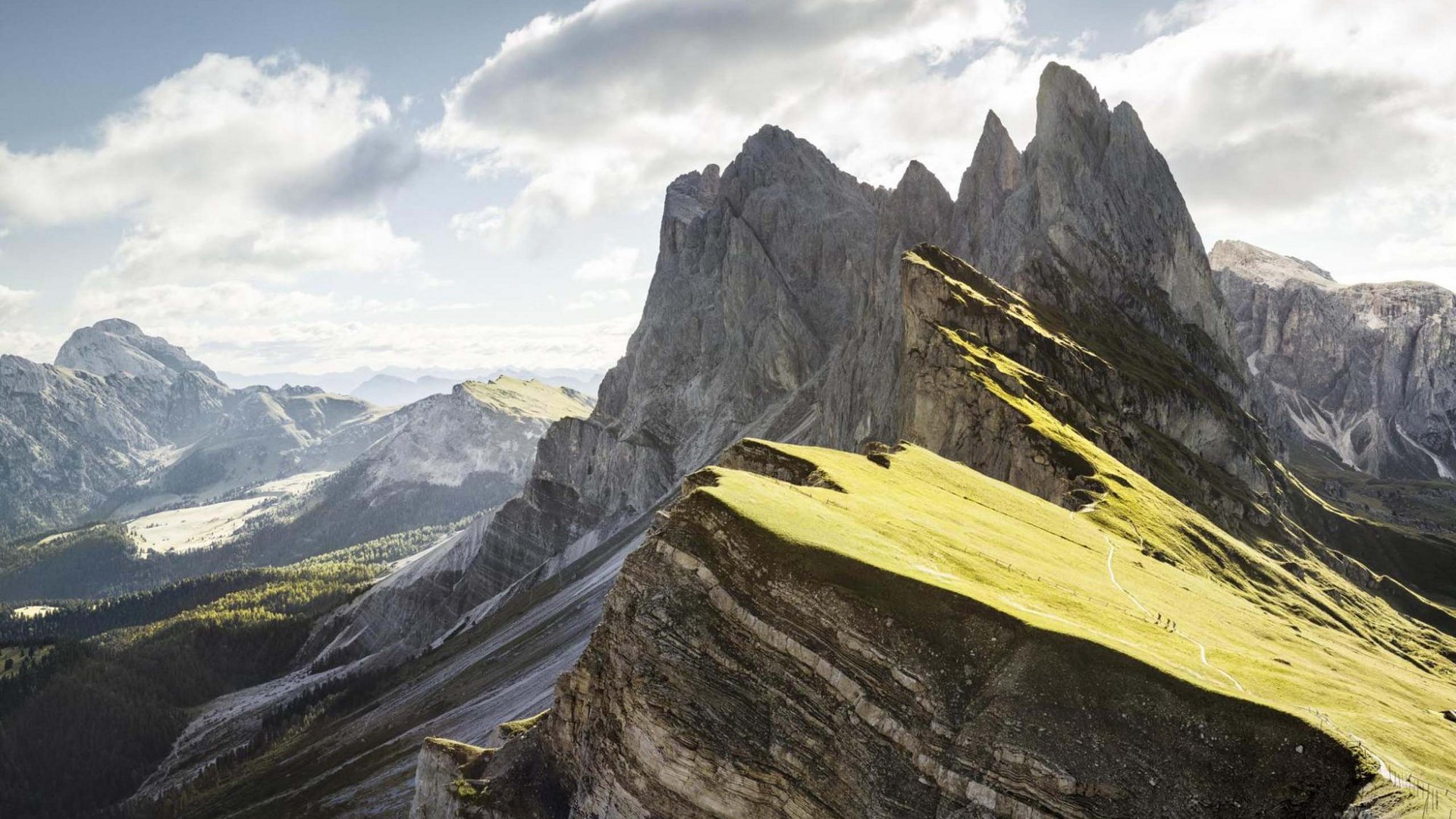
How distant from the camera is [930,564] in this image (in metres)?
32.1

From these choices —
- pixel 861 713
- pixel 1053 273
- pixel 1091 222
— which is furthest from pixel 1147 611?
pixel 1091 222

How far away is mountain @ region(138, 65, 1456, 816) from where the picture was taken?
26781 millimetres

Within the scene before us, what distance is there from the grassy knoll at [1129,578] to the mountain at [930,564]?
1.56ft

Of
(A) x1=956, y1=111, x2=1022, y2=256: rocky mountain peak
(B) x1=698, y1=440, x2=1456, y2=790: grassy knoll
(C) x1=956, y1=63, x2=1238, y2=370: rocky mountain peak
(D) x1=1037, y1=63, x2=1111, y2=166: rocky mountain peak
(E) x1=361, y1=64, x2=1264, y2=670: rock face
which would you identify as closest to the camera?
(B) x1=698, y1=440, x2=1456, y2=790: grassy knoll

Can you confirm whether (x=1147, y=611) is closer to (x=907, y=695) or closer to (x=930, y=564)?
(x=930, y=564)

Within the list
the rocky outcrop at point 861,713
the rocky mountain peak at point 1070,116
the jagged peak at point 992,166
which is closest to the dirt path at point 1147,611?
the rocky outcrop at point 861,713

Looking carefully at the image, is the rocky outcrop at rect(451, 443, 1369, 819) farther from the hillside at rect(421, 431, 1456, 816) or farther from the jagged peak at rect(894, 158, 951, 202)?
the jagged peak at rect(894, 158, 951, 202)

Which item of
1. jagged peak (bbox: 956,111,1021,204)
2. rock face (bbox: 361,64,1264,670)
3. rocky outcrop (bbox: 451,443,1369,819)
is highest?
jagged peak (bbox: 956,111,1021,204)

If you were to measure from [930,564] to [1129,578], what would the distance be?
70.0ft

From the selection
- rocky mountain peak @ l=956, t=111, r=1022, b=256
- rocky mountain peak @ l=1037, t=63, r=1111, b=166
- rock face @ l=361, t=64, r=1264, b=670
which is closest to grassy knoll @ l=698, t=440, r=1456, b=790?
rock face @ l=361, t=64, r=1264, b=670

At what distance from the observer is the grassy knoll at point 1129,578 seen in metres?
28.6

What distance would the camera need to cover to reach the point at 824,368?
579 ft

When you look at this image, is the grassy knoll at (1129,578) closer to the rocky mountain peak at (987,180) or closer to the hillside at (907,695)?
the hillside at (907,695)

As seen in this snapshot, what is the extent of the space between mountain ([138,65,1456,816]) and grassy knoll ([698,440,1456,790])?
1.56ft
